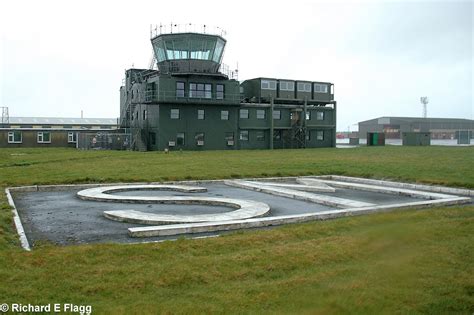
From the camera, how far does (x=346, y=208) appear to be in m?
15.6

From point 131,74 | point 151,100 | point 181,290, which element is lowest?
point 181,290

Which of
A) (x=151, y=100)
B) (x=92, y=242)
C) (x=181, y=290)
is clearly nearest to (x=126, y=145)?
(x=151, y=100)

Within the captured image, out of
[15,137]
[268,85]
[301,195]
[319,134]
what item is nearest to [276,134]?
[268,85]

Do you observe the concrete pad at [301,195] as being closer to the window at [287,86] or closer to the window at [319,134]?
the window at [287,86]

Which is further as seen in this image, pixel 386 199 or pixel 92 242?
pixel 386 199

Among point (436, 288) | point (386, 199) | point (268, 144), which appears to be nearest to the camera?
point (436, 288)

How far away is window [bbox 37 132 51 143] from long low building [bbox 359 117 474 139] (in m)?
85.3

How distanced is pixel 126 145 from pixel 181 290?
54.4 m

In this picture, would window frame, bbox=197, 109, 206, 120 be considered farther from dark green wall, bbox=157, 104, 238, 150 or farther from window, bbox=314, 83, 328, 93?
window, bbox=314, 83, 328, 93

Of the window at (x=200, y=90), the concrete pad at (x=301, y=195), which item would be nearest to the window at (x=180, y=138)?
the window at (x=200, y=90)

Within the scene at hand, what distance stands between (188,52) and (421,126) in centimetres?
9019

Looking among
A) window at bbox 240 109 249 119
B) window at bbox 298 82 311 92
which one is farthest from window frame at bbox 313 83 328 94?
window at bbox 240 109 249 119

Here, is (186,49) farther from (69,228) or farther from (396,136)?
(396,136)

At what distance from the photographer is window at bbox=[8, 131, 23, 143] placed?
213ft
